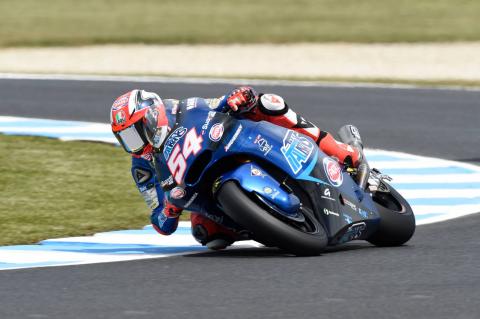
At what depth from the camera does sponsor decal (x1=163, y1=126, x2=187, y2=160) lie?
7613mm

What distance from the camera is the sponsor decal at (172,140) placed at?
7.61 metres

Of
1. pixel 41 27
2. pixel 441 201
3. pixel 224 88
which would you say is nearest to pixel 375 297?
pixel 441 201

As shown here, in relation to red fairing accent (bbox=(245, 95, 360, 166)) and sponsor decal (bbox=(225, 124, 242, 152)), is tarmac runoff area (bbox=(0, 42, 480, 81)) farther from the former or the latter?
sponsor decal (bbox=(225, 124, 242, 152))

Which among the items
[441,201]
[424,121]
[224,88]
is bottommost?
[224,88]

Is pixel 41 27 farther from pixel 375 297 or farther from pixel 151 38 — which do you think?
pixel 375 297

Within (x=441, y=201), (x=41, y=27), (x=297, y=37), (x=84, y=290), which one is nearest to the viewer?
(x=84, y=290)

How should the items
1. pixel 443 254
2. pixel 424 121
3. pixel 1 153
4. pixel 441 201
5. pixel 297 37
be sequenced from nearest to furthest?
pixel 443 254 < pixel 441 201 < pixel 1 153 < pixel 424 121 < pixel 297 37

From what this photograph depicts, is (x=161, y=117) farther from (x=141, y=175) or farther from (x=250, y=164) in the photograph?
(x=250, y=164)

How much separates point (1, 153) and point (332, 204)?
252 inches

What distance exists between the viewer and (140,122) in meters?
7.79

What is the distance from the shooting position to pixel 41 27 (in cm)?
3070

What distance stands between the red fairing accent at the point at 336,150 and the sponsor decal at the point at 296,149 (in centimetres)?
44

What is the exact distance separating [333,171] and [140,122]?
1305 millimetres

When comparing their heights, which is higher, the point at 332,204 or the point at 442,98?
the point at 332,204
